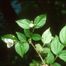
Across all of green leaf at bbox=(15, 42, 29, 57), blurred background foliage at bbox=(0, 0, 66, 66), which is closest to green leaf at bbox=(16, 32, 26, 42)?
green leaf at bbox=(15, 42, 29, 57)

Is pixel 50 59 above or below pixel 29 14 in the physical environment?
below

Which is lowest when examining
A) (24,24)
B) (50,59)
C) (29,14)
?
(50,59)

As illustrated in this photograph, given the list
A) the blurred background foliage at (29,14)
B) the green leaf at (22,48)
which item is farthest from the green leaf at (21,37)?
the blurred background foliage at (29,14)

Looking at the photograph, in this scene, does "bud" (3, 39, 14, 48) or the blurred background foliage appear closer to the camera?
"bud" (3, 39, 14, 48)

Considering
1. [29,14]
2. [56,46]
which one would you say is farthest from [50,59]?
[29,14]

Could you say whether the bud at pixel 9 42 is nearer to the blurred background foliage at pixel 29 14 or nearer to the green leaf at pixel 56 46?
the green leaf at pixel 56 46

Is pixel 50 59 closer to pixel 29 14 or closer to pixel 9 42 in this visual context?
pixel 9 42

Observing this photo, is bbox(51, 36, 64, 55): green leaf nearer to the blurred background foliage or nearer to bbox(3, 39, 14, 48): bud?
bbox(3, 39, 14, 48): bud

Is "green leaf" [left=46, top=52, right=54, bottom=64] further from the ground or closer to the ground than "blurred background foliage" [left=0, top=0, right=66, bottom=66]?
closer to the ground

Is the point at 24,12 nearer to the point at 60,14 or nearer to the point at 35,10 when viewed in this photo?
the point at 35,10

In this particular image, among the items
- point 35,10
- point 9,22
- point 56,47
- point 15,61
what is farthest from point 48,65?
point 35,10
